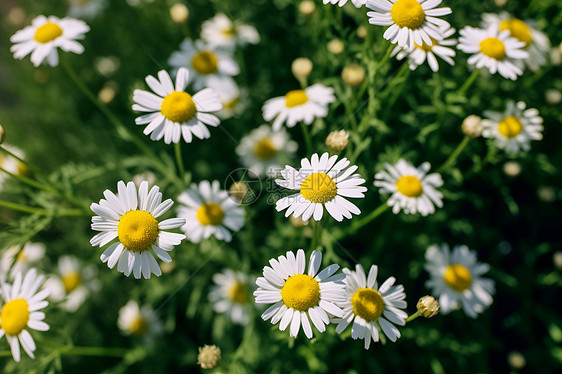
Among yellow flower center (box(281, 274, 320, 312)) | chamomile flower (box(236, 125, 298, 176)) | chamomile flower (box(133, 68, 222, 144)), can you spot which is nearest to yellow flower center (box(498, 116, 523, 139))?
chamomile flower (box(236, 125, 298, 176))

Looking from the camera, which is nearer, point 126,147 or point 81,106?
point 126,147

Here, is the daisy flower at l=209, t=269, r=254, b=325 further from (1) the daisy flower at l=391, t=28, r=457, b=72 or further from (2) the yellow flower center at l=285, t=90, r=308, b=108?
(1) the daisy flower at l=391, t=28, r=457, b=72

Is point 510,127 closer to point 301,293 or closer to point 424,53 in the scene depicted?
point 424,53

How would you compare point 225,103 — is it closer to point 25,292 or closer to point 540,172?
point 25,292

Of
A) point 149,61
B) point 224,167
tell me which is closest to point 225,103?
point 224,167

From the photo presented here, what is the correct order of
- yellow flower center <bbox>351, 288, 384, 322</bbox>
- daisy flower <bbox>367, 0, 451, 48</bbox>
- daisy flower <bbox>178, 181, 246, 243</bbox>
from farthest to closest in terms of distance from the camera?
daisy flower <bbox>178, 181, 246, 243</bbox>, daisy flower <bbox>367, 0, 451, 48</bbox>, yellow flower center <bbox>351, 288, 384, 322</bbox>

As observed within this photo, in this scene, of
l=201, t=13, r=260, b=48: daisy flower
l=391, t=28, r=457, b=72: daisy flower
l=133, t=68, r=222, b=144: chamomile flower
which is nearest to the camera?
l=133, t=68, r=222, b=144: chamomile flower
